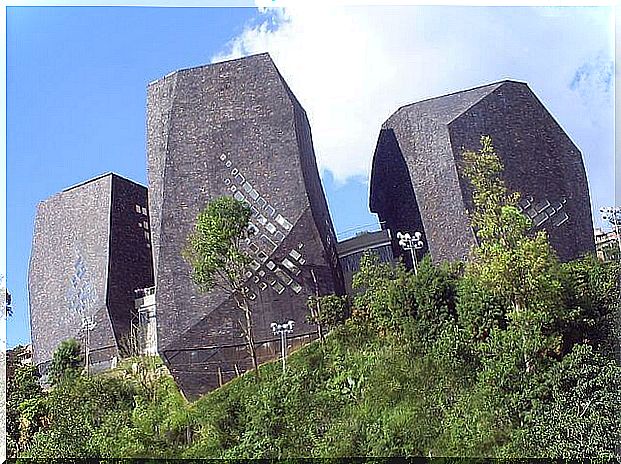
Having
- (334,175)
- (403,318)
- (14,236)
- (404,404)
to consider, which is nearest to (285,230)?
(334,175)

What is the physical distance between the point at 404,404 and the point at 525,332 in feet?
2.57

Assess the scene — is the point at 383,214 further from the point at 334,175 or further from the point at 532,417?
the point at 532,417

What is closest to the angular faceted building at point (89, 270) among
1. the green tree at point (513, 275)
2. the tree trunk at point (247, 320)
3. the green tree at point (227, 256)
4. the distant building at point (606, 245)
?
the green tree at point (227, 256)

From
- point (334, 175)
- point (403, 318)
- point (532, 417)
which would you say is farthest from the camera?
point (334, 175)

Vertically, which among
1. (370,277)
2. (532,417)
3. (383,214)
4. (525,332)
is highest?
(383,214)

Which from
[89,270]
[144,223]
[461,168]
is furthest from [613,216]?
[89,270]

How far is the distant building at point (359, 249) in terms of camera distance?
5.65 meters

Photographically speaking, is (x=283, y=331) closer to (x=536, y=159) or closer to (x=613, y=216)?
(x=536, y=159)

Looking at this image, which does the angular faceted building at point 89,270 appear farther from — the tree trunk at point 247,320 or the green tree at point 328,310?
the green tree at point 328,310

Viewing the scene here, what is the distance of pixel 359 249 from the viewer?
18.6ft

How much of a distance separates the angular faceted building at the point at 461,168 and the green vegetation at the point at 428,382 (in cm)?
10

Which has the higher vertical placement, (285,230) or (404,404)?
(285,230)

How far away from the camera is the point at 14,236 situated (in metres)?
5.72

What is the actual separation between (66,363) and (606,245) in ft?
11.0
